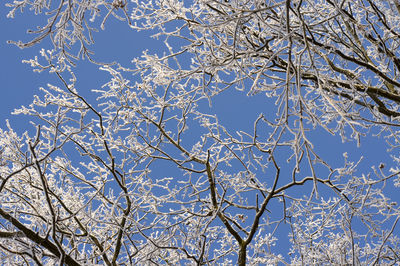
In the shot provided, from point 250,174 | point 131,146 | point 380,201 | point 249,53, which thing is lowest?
point 249,53

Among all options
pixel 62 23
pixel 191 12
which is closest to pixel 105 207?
pixel 191 12

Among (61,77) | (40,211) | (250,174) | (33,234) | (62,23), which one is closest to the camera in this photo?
(62,23)

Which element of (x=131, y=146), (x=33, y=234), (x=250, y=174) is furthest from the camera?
(x=131, y=146)

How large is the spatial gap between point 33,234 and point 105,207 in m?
2.17

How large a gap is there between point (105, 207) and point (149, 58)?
6.14 feet

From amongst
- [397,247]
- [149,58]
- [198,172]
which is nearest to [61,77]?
[149,58]

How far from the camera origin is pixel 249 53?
2.50 meters

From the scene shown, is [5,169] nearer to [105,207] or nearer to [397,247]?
[105,207]

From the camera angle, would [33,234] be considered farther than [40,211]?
No

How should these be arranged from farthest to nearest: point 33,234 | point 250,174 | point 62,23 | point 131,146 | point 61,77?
point 131,146, point 250,174, point 61,77, point 33,234, point 62,23

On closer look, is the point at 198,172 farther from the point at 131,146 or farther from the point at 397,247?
the point at 397,247

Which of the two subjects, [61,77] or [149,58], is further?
[149,58]

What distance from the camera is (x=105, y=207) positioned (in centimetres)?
515

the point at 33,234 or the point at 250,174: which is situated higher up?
the point at 250,174
